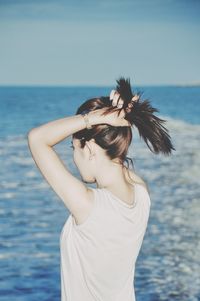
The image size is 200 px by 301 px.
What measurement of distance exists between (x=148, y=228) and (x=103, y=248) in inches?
159

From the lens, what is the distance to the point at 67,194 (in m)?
1.26

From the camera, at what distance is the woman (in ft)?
4.17

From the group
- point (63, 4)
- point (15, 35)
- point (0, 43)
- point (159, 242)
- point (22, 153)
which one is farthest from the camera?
point (0, 43)

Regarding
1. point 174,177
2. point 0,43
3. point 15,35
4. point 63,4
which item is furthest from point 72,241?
point 0,43

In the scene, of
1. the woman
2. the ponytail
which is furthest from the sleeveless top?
the ponytail

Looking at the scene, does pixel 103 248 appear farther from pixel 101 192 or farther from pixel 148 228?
pixel 148 228

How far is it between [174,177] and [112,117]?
6106mm

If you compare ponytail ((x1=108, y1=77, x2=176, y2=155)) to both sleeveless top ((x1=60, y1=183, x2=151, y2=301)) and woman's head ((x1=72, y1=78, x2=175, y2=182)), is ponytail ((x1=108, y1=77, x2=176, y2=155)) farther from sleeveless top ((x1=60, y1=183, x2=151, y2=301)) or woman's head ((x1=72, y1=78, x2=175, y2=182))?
sleeveless top ((x1=60, y1=183, x2=151, y2=301))

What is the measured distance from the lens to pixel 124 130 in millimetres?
1326

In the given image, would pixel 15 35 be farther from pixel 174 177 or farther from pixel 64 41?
pixel 174 177

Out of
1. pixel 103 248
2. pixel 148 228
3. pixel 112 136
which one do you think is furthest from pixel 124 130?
pixel 148 228

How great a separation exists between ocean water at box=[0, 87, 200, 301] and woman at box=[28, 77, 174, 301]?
84 millimetres

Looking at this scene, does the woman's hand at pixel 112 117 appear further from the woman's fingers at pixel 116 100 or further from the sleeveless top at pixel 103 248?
the sleeveless top at pixel 103 248

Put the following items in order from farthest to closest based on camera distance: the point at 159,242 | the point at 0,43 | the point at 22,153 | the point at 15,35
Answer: the point at 0,43, the point at 15,35, the point at 22,153, the point at 159,242
